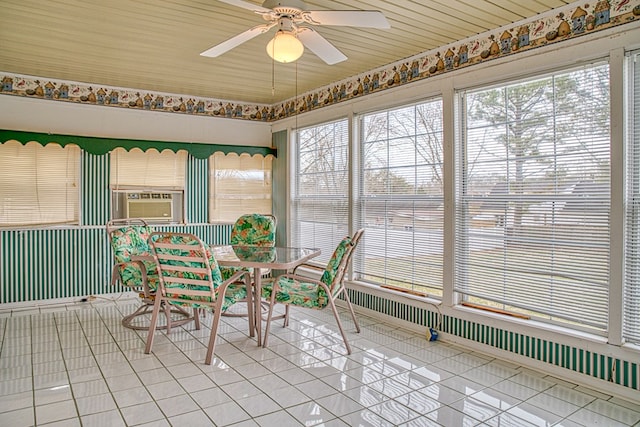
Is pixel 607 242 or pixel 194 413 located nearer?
pixel 194 413

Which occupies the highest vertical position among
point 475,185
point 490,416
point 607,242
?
point 475,185

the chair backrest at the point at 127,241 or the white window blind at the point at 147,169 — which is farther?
the white window blind at the point at 147,169

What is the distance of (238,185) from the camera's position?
6.23m

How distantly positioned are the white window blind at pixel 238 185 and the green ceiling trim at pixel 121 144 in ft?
0.54

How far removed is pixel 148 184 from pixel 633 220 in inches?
200

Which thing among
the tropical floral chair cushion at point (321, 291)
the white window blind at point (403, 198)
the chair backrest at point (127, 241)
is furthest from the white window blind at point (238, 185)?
the tropical floral chair cushion at point (321, 291)

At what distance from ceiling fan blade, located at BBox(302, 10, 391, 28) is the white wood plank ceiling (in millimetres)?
455

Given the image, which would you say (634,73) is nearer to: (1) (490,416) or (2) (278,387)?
(1) (490,416)

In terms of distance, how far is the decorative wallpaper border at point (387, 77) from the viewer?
292 centimetres

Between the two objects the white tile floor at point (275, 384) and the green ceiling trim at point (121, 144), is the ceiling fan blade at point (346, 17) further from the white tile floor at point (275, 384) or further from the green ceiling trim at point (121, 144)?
the green ceiling trim at point (121, 144)

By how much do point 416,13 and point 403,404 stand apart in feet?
8.71

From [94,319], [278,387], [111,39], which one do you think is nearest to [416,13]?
[111,39]

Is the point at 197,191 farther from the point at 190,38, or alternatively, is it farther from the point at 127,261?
the point at 190,38

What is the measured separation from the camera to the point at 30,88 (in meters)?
4.89
